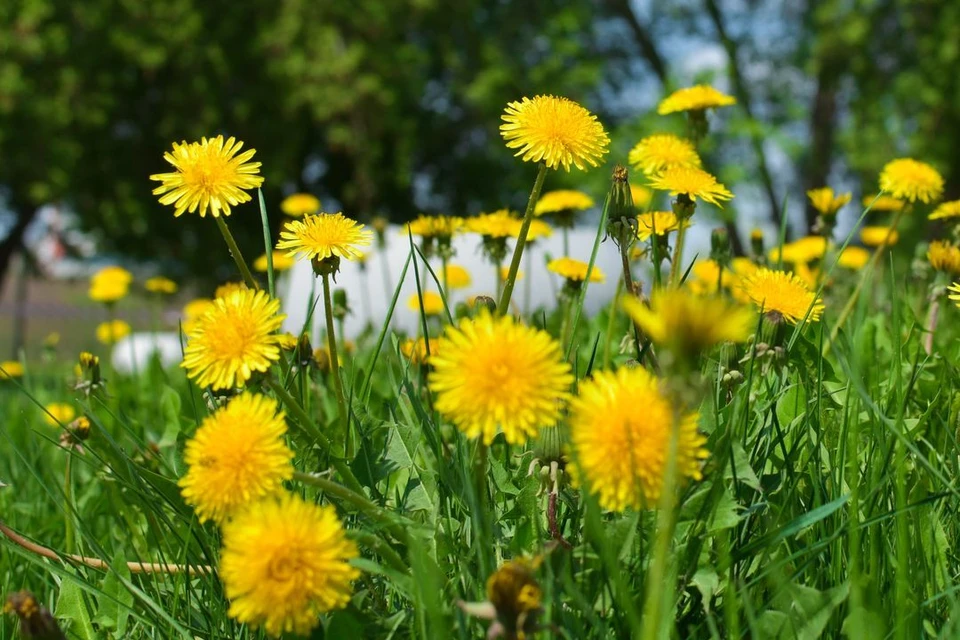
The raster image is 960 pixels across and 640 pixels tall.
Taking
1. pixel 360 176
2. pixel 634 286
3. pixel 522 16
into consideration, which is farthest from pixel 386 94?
pixel 634 286

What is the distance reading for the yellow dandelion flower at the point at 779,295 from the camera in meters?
0.82

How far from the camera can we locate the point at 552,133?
717mm

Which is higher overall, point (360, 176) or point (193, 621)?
point (360, 176)

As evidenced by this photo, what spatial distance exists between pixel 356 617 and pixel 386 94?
37.4 feet

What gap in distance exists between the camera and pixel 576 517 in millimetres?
712

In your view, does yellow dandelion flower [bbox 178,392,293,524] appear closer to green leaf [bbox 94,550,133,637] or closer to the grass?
the grass

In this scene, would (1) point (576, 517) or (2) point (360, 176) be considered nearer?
(1) point (576, 517)

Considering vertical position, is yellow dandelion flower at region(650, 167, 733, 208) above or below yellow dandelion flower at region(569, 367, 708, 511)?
above

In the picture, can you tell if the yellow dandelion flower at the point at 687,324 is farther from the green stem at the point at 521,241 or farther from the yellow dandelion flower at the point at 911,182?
the yellow dandelion flower at the point at 911,182

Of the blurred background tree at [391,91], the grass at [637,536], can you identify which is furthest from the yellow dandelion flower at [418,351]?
the blurred background tree at [391,91]

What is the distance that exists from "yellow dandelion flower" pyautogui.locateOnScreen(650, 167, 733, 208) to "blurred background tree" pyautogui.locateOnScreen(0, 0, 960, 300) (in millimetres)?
8983

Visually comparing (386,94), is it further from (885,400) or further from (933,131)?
(885,400)

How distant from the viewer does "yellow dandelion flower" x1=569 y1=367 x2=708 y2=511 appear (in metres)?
0.50

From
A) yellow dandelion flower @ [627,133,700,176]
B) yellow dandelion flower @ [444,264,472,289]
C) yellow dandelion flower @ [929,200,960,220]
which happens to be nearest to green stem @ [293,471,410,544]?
yellow dandelion flower @ [627,133,700,176]
